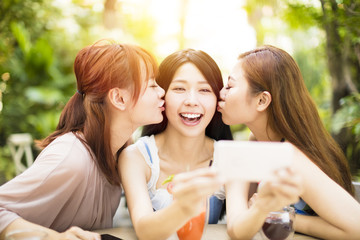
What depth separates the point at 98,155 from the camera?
73.9 inches

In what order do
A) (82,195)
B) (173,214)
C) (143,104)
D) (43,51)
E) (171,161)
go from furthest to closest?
(43,51) → (171,161) → (143,104) → (82,195) → (173,214)

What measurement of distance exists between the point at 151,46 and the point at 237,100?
10844 millimetres

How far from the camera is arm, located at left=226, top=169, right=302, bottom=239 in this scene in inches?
46.1

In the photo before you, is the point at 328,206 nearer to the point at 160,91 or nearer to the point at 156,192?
the point at 156,192

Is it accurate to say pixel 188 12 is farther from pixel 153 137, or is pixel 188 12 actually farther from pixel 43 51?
pixel 153 137

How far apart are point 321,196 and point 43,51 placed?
7.39m

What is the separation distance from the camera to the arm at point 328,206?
5.16 ft

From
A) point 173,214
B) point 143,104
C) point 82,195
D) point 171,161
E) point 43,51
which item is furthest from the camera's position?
point 43,51

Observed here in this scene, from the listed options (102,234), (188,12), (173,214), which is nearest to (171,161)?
(102,234)

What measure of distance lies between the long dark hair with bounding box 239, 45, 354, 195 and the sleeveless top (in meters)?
0.59

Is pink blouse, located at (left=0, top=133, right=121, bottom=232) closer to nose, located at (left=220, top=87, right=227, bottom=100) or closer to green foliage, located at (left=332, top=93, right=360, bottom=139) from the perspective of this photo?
nose, located at (left=220, top=87, right=227, bottom=100)

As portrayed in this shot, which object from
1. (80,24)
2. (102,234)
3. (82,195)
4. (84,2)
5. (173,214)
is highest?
(84,2)

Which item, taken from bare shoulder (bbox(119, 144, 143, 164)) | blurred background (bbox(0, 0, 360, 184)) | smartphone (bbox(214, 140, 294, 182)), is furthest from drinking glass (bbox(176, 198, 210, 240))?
blurred background (bbox(0, 0, 360, 184))

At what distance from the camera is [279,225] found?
54.0 inches
